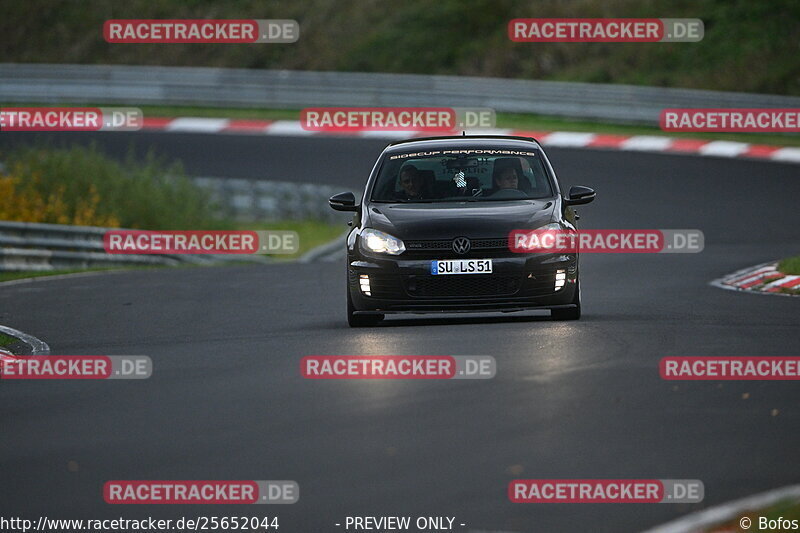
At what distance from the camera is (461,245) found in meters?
12.7

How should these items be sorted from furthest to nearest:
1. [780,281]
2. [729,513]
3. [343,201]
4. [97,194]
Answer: [97,194] → [780,281] → [343,201] → [729,513]

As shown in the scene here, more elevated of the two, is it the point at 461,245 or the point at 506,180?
the point at 506,180

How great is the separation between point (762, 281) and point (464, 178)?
465 cm

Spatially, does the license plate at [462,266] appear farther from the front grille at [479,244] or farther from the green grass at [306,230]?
the green grass at [306,230]

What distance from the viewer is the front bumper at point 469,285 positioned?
41.6ft

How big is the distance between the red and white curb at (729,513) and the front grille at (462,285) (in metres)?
5.79

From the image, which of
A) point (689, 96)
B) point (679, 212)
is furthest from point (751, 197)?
point (689, 96)

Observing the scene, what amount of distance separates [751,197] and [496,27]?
20486 mm

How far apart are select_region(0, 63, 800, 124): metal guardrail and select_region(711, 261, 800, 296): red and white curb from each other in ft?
48.1

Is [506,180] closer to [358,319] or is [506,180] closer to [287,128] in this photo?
[358,319]

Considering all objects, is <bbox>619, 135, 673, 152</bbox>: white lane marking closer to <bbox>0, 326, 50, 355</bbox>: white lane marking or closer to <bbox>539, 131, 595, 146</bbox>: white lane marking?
<bbox>539, 131, 595, 146</bbox>: white lane marking

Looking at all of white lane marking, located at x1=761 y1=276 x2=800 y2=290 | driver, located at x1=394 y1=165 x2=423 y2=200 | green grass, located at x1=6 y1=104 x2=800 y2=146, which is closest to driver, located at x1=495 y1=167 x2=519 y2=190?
driver, located at x1=394 y1=165 x2=423 y2=200

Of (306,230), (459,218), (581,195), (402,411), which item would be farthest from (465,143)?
(306,230)

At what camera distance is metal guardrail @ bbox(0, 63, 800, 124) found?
3506 cm
